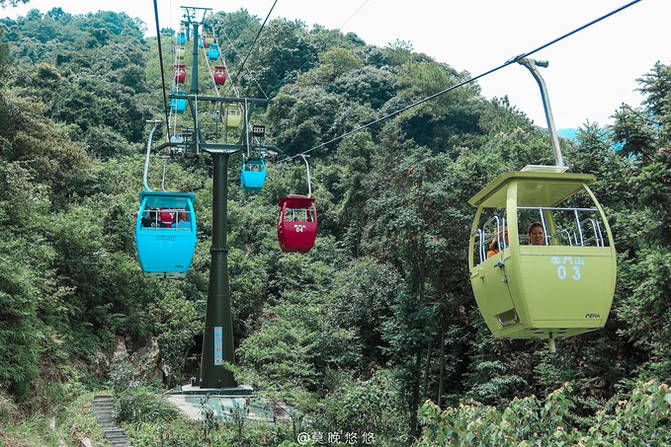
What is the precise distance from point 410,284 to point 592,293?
1175cm

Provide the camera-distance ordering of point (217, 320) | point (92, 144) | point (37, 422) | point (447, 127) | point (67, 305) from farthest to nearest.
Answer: point (447, 127) < point (92, 144) < point (67, 305) < point (217, 320) < point (37, 422)

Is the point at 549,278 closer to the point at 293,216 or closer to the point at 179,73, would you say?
the point at 293,216

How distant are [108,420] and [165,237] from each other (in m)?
5.19

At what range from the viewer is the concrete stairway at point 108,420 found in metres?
11.7

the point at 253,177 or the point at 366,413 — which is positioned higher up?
the point at 253,177

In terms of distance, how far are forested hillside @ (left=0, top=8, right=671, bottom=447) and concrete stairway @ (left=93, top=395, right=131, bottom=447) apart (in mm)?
320

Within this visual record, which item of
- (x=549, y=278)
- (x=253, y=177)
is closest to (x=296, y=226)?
(x=253, y=177)

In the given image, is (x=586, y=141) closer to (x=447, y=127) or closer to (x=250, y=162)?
(x=250, y=162)

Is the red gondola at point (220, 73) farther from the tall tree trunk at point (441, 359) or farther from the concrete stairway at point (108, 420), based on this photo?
the concrete stairway at point (108, 420)

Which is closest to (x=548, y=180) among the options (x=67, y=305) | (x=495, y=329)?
(x=495, y=329)

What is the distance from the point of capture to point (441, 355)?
16484 millimetres

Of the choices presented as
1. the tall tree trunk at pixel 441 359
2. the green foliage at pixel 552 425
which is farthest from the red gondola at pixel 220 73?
the green foliage at pixel 552 425

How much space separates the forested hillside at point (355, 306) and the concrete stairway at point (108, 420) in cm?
32

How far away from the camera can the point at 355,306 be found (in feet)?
66.5
